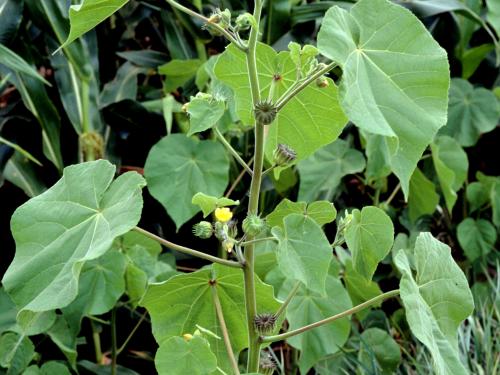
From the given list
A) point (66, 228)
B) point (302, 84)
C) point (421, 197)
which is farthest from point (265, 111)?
point (421, 197)

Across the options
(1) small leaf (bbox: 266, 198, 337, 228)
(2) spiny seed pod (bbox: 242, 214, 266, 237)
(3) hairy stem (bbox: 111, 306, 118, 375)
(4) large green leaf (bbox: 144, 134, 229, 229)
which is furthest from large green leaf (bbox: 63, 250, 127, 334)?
(2) spiny seed pod (bbox: 242, 214, 266, 237)

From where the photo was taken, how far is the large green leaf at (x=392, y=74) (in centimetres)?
69

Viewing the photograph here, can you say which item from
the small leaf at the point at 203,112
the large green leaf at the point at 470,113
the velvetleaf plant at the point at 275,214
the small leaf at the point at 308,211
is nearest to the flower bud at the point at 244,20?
the velvetleaf plant at the point at 275,214

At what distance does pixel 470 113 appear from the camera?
2.11m

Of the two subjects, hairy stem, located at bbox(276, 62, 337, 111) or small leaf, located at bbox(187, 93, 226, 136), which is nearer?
hairy stem, located at bbox(276, 62, 337, 111)

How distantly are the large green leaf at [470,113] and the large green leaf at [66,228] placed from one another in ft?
4.69

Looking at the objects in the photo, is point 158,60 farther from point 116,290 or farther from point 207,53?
point 116,290

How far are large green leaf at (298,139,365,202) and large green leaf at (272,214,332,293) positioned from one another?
3.24 feet

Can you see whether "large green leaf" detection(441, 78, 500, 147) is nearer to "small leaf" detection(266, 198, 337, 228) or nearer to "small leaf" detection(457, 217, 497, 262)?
"small leaf" detection(457, 217, 497, 262)

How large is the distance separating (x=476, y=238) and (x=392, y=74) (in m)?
1.44

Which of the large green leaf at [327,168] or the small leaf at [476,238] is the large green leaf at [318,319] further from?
the small leaf at [476,238]

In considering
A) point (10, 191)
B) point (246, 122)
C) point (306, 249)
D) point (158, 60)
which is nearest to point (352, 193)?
point (158, 60)

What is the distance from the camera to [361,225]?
0.91 meters

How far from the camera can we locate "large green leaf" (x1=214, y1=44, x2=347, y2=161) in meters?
0.95
